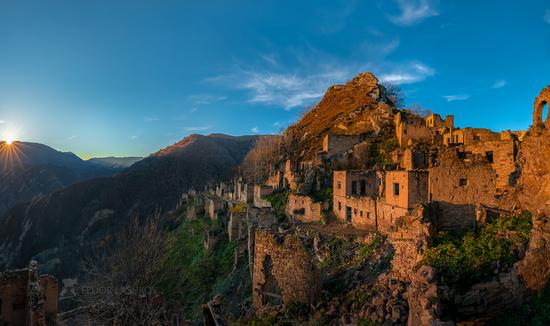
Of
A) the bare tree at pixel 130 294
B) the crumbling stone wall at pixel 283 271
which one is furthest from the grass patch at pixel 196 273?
the crumbling stone wall at pixel 283 271

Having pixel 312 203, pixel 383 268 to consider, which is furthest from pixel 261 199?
pixel 383 268

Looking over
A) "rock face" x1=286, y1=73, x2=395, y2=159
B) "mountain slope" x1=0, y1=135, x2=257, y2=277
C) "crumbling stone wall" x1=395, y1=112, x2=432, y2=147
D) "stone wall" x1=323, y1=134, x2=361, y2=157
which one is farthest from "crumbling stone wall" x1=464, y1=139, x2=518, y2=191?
"mountain slope" x1=0, y1=135, x2=257, y2=277

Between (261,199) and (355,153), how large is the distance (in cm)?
1212

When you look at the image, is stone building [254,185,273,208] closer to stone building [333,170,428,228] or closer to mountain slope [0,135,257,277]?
stone building [333,170,428,228]

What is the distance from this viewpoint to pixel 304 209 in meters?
29.4

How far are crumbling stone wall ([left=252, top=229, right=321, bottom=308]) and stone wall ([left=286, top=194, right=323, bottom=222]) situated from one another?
1654cm

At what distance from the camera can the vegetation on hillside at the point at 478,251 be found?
10781 millimetres

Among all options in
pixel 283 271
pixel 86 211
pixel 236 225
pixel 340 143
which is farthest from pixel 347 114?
pixel 86 211

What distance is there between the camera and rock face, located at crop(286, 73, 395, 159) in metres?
48.6

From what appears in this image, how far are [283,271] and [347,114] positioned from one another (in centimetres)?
5125

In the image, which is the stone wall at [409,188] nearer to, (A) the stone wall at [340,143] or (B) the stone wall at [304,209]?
(B) the stone wall at [304,209]

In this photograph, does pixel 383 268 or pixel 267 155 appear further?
pixel 267 155

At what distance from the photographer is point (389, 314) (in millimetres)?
9992

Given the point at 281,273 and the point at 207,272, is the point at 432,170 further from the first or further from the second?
the point at 207,272
